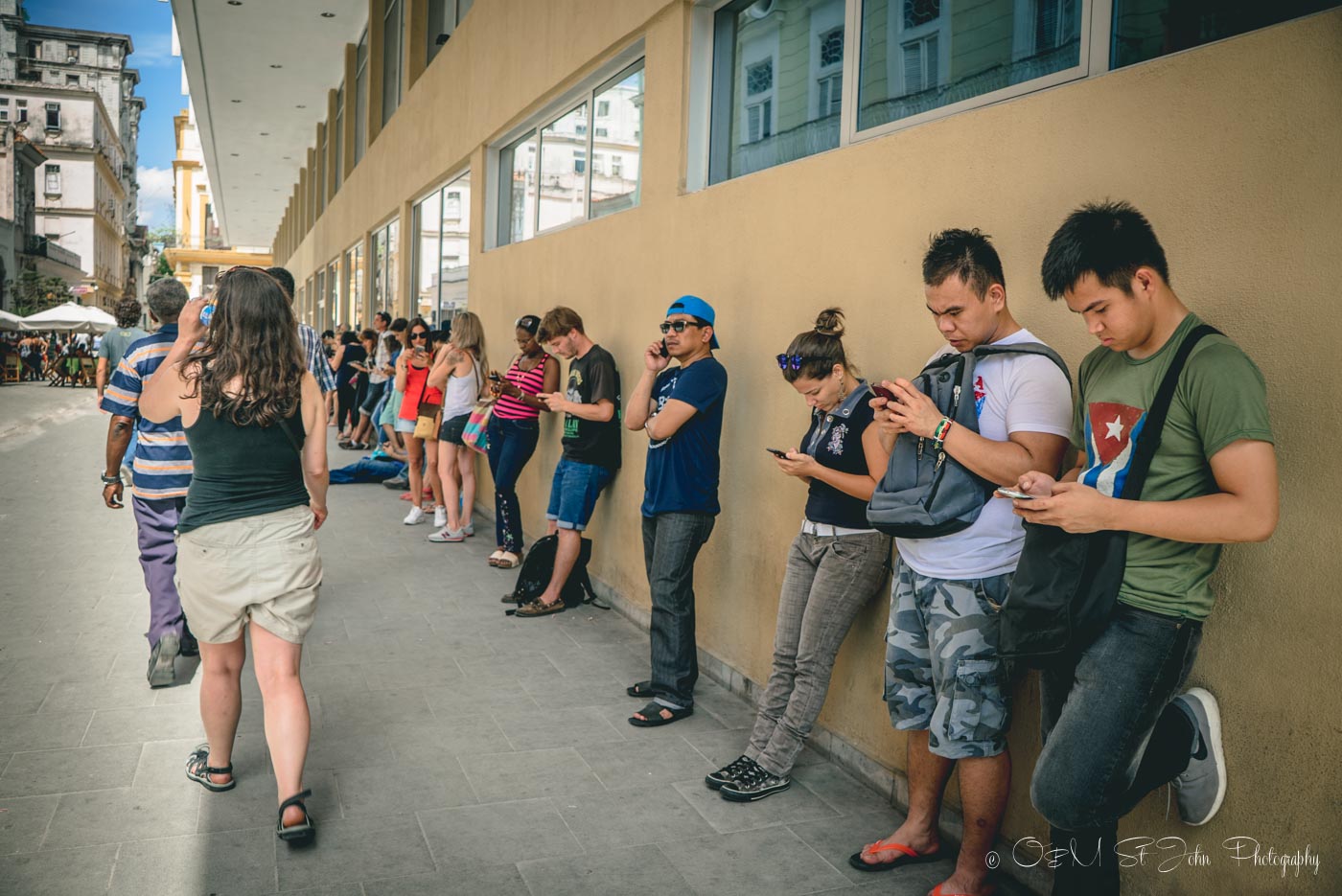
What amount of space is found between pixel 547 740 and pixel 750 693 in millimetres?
1080

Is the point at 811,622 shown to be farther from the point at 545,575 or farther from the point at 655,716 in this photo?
the point at 545,575

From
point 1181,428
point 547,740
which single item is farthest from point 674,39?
point 1181,428

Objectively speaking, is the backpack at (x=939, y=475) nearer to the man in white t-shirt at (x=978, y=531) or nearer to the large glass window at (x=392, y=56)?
the man in white t-shirt at (x=978, y=531)

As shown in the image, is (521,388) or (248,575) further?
(521,388)

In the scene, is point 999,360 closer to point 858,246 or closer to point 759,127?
point 858,246

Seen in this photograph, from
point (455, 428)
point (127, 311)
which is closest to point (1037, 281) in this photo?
point (455, 428)

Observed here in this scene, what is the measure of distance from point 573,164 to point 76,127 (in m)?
79.1

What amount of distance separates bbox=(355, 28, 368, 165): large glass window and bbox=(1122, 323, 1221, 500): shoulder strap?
17008mm

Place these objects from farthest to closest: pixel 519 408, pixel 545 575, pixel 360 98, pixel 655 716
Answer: pixel 360 98 → pixel 519 408 → pixel 545 575 → pixel 655 716

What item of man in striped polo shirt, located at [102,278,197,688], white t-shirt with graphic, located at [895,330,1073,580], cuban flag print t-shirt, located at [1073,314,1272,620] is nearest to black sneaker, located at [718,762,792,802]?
white t-shirt with graphic, located at [895,330,1073,580]

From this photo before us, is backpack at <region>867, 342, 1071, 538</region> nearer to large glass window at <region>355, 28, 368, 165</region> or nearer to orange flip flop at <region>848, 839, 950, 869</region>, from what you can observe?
orange flip flop at <region>848, 839, 950, 869</region>

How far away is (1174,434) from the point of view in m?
2.28

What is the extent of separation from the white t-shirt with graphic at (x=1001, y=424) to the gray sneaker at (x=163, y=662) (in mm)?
3641

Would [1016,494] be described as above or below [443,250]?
below
